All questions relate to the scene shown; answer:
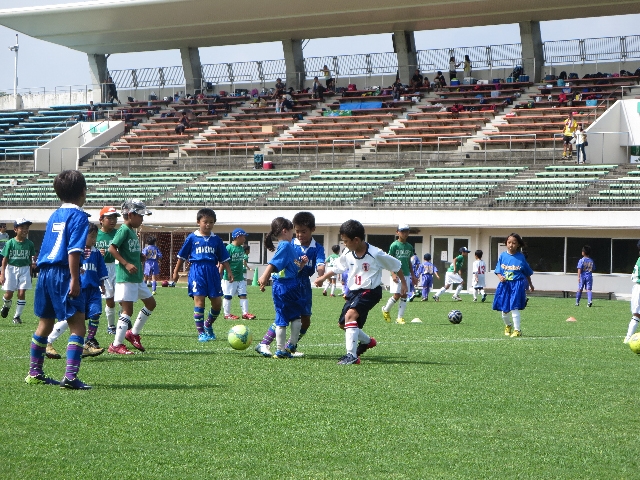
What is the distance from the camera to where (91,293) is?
35.3 ft

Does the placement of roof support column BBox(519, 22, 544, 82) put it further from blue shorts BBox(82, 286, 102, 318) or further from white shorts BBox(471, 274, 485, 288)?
blue shorts BBox(82, 286, 102, 318)

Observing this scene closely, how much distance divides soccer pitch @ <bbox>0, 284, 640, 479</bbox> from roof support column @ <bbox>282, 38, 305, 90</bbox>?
1532 inches

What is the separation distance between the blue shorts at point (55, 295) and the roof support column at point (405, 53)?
40963 millimetres

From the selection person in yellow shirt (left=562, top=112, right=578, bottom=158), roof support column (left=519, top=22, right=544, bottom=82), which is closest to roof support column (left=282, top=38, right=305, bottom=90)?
roof support column (left=519, top=22, right=544, bottom=82)

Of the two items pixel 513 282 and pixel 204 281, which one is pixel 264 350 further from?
pixel 513 282

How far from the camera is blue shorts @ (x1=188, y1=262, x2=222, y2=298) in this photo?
43.3 feet

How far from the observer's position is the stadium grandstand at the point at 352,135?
33.9 m

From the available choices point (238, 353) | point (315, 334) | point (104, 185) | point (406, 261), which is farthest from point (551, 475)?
point (104, 185)

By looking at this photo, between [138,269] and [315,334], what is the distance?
3798mm

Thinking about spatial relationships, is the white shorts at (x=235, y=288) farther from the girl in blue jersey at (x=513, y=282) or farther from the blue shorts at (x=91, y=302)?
the blue shorts at (x=91, y=302)

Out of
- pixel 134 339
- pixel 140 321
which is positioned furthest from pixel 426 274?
pixel 134 339

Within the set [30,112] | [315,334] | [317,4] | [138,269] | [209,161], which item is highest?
[317,4]

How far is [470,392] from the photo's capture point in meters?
8.44

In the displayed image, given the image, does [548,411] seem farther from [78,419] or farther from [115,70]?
[115,70]
